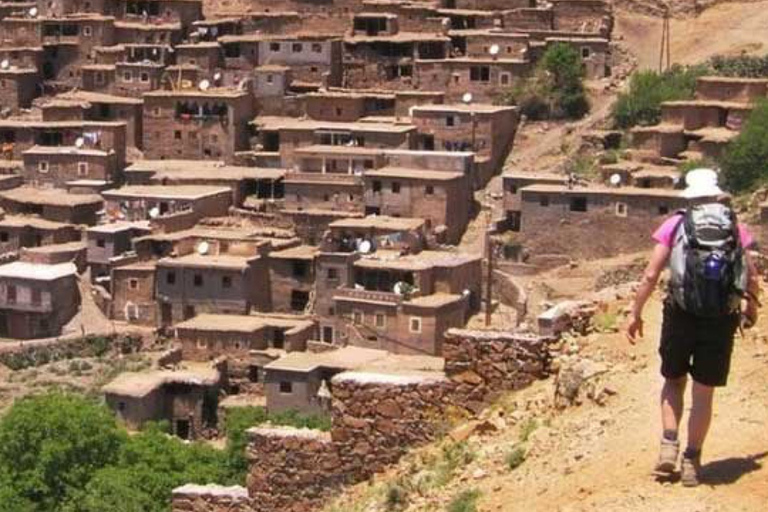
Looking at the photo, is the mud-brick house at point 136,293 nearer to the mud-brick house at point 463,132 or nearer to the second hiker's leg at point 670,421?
the mud-brick house at point 463,132

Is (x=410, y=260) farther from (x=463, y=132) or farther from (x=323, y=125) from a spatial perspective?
(x=323, y=125)

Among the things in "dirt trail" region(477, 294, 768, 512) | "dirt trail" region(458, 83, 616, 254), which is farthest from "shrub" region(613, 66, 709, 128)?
"dirt trail" region(477, 294, 768, 512)

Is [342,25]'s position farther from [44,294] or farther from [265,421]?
[265,421]

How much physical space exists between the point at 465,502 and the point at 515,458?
20.5 inches

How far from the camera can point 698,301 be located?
6941mm

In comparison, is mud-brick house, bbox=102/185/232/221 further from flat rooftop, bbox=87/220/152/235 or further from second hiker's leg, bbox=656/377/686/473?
second hiker's leg, bbox=656/377/686/473

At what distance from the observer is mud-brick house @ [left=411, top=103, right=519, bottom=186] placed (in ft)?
112

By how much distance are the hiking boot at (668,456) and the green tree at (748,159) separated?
76.7 ft

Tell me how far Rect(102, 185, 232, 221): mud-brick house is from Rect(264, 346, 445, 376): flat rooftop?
18.3 feet

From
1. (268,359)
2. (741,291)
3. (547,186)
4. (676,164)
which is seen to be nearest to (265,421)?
(268,359)

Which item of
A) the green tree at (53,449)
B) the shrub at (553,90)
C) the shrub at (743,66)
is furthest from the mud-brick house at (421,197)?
the green tree at (53,449)

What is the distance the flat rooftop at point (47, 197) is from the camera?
34.1m

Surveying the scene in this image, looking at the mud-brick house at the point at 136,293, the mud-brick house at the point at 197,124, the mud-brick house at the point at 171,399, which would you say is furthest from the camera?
the mud-brick house at the point at 197,124

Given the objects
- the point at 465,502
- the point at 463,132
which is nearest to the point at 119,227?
the point at 463,132
